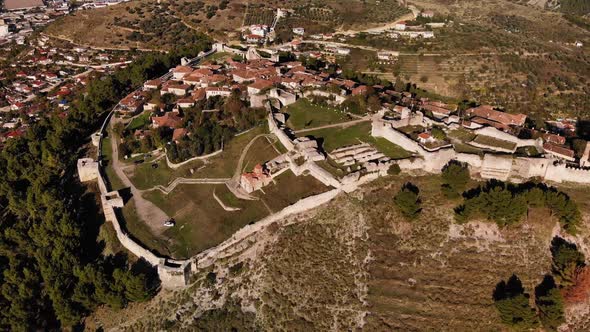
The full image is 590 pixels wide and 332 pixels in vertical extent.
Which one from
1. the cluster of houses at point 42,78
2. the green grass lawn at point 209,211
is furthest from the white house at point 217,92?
the cluster of houses at point 42,78

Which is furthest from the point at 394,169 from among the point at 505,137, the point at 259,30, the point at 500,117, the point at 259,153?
the point at 259,30

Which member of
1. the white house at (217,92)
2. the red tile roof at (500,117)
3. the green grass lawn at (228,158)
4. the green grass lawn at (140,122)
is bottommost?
the green grass lawn at (140,122)

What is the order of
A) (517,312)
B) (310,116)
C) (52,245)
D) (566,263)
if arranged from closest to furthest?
(517,312), (566,263), (52,245), (310,116)

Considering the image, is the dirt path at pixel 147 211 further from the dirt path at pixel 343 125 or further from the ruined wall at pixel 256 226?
the dirt path at pixel 343 125

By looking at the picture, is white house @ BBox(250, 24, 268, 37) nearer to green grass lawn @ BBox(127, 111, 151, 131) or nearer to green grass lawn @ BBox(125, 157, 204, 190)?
green grass lawn @ BBox(127, 111, 151, 131)

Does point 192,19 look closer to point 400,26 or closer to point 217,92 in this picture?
point 400,26

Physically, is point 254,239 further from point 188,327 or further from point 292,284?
point 188,327

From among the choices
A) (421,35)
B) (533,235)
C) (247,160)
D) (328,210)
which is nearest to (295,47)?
(421,35)

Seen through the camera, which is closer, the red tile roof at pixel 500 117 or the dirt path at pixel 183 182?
the dirt path at pixel 183 182
